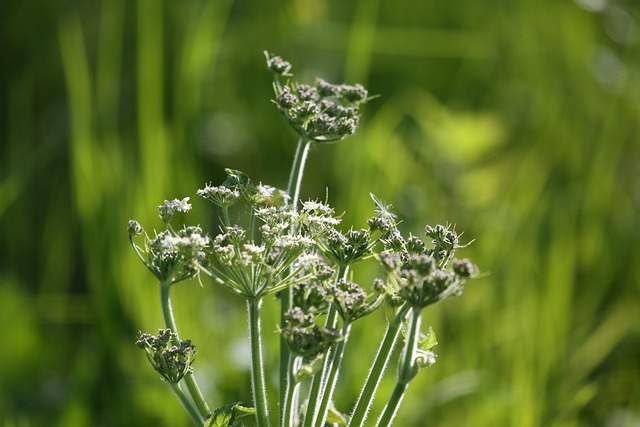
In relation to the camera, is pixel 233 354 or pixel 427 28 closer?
pixel 233 354

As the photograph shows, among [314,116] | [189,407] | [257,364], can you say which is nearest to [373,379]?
[257,364]

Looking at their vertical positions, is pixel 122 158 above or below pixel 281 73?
above

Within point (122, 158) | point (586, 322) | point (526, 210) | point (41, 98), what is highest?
point (41, 98)

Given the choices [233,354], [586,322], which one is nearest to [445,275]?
[233,354]

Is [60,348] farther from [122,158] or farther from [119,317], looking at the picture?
[122,158]

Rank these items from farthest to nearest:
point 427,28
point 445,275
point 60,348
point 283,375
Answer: point 427,28, point 60,348, point 283,375, point 445,275

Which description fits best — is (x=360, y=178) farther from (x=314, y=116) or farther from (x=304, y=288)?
(x=304, y=288)
